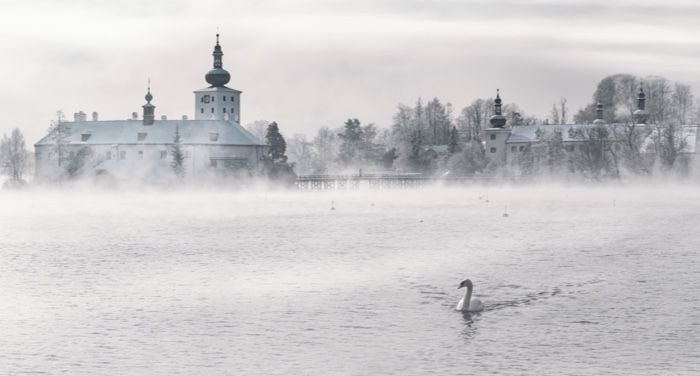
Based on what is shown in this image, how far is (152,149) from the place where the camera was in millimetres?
182125

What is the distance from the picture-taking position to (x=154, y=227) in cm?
9606

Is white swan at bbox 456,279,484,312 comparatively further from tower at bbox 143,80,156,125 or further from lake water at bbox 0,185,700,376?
tower at bbox 143,80,156,125

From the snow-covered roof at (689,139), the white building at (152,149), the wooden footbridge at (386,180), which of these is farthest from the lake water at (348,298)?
the wooden footbridge at (386,180)

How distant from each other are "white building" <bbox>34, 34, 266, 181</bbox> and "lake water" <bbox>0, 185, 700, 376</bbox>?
259 ft

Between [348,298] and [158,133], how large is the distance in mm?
142923

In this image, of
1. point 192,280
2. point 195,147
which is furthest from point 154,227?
point 195,147

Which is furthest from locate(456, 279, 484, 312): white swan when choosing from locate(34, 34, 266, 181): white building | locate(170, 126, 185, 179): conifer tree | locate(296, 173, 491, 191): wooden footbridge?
locate(296, 173, 491, 191): wooden footbridge

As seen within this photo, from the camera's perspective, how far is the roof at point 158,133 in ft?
595

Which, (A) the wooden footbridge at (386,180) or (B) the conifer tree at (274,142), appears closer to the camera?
(B) the conifer tree at (274,142)

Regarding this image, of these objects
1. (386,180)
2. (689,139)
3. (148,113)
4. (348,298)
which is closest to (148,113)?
(148,113)

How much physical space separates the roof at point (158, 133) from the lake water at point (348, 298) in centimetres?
8262

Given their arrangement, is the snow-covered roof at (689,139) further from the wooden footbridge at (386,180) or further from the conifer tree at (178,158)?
the conifer tree at (178,158)

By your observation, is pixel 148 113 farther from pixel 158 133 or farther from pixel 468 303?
→ pixel 468 303

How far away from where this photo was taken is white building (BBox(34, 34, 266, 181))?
17781 centimetres
